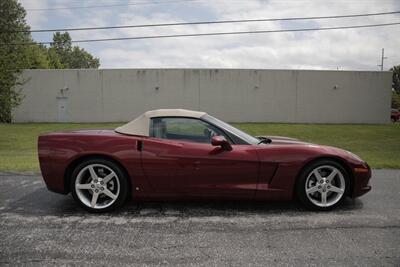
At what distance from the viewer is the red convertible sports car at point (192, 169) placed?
4.39 metres

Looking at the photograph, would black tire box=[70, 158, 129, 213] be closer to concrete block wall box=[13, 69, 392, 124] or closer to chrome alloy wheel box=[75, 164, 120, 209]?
chrome alloy wheel box=[75, 164, 120, 209]

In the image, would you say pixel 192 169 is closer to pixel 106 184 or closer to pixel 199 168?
pixel 199 168

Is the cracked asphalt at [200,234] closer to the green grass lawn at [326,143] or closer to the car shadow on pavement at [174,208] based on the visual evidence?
the car shadow on pavement at [174,208]

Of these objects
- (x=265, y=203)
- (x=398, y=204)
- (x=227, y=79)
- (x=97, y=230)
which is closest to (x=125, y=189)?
(x=97, y=230)

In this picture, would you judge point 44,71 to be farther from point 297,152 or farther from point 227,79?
point 297,152

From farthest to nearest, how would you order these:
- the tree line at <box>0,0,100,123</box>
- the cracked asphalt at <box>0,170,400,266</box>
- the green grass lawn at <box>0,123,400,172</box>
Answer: the tree line at <box>0,0,100,123</box>, the green grass lawn at <box>0,123,400,172</box>, the cracked asphalt at <box>0,170,400,266</box>

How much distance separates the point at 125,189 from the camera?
14.6ft

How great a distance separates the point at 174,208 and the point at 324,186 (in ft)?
6.18

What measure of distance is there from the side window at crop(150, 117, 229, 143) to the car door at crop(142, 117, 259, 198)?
0.15 metres

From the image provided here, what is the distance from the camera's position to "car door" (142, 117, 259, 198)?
437 centimetres

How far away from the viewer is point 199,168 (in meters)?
4.37

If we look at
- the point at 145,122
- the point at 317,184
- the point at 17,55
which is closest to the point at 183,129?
the point at 145,122

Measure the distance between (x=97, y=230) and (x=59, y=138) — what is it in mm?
1356

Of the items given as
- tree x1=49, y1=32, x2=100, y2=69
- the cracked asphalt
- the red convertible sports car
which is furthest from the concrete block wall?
tree x1=49, y1=32, x2=100, y2=69
